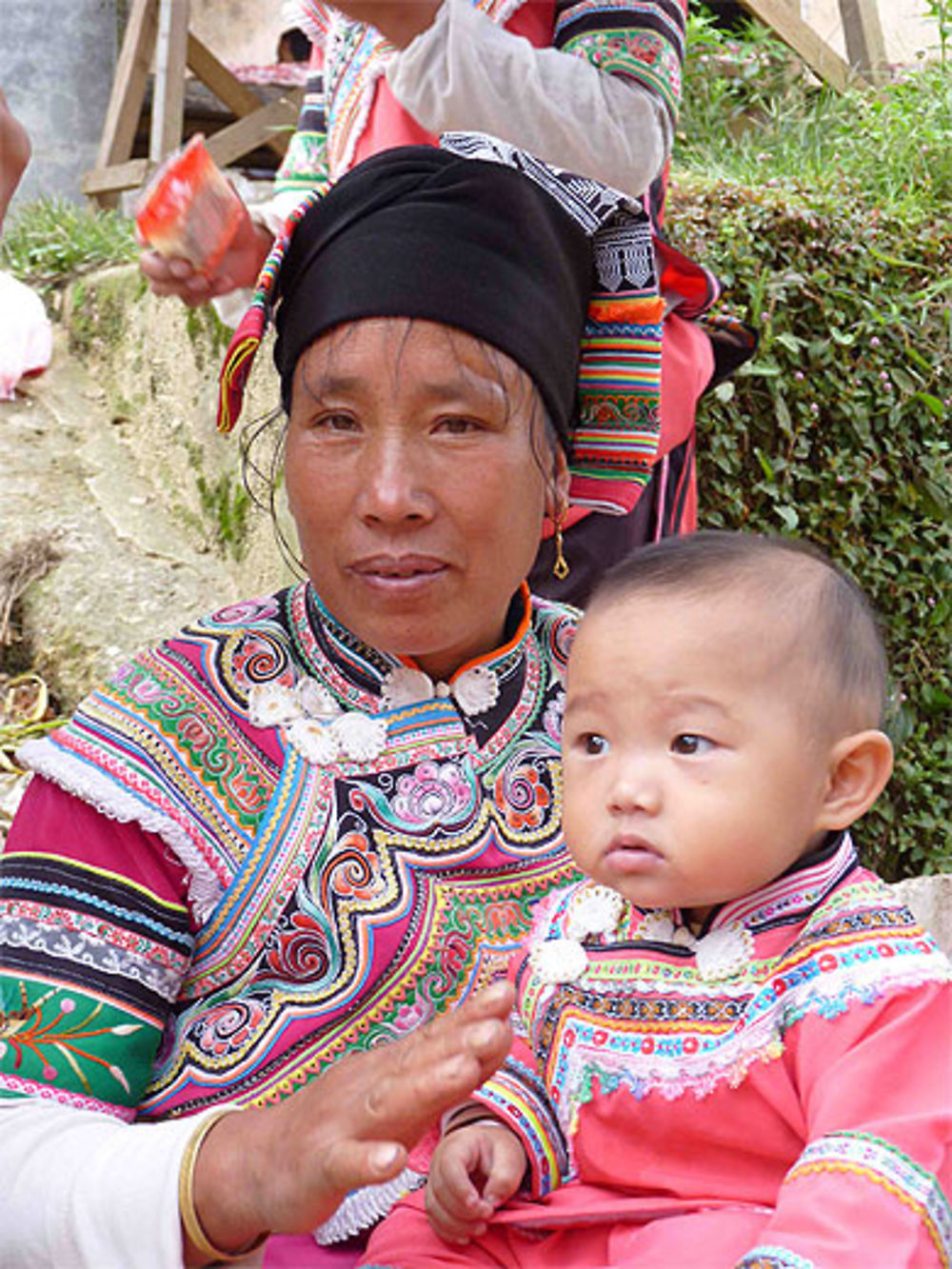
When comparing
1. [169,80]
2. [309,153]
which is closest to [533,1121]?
[309,153]

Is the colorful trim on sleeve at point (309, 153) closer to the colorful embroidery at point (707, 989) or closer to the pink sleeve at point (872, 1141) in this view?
the colorful embroidery at point (707, 989)

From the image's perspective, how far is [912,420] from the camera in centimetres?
490

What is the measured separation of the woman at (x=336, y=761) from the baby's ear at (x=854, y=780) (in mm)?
421

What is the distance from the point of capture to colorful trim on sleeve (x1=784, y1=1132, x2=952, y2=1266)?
56.0 inches

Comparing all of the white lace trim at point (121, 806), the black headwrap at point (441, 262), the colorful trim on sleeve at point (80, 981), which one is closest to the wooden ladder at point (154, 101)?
→ the black headwrap at point (441, 262)

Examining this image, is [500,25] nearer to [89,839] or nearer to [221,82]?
[89,839]

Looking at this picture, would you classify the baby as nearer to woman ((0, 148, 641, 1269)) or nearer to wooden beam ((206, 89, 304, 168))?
woman ((0, 148, 641, 1269))

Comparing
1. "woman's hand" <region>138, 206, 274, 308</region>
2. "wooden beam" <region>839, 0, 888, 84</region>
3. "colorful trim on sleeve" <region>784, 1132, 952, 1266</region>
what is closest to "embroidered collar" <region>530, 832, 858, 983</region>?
"colorful trim on sleeve" <region>784, 1132, 952, 1266</region>

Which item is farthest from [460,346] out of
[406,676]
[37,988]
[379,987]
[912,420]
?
[912,420]

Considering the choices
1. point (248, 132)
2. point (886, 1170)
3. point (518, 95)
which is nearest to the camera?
point (886, 1170)

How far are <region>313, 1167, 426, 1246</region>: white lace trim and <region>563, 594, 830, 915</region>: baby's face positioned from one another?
46 cm

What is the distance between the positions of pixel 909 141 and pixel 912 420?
159 centimetres

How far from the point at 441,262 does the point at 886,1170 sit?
1.19 metres

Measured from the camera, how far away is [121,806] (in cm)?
174
